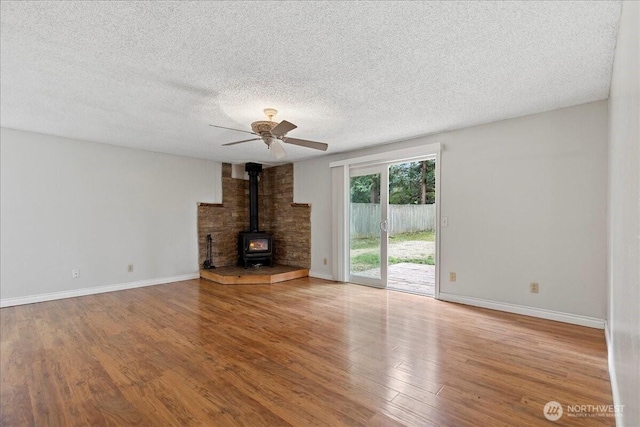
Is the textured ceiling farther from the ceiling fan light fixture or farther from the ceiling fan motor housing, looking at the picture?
the ceiling fan light fixture

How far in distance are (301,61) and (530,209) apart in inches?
118

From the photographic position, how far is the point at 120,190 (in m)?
4.88

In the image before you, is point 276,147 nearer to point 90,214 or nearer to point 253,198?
point 253,198

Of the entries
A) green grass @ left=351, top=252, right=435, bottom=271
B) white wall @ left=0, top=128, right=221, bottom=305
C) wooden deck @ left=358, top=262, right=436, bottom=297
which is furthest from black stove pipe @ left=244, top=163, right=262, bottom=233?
wooden deck @ left=358, top=262, right=436, bottom=297

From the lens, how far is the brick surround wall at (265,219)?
238 inches

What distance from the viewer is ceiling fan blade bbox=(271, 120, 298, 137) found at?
2810mm

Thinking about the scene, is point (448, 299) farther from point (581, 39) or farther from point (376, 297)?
point (581, 39)

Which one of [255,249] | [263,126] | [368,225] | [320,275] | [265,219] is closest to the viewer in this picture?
[263,126]

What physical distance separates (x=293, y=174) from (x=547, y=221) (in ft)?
14.4

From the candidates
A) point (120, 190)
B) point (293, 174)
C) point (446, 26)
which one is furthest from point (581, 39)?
point (120, 190)

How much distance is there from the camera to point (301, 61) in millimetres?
2213

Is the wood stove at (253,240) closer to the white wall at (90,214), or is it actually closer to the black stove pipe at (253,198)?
the black stove pipe at (253,198)

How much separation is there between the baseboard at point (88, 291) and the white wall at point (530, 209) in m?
4.59

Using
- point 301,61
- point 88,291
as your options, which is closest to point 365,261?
point 301,61
